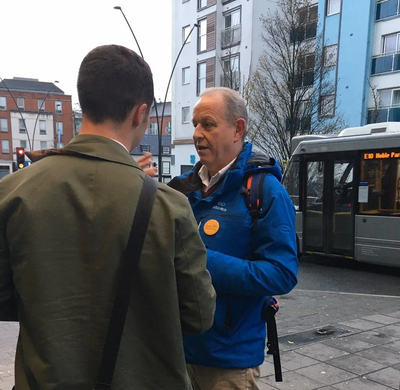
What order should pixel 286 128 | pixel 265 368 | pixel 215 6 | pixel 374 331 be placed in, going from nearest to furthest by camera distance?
pixel 265 368
pixel 374 331
pixel 286 128
pixel 215 6

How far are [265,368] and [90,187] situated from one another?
3402 millimetres

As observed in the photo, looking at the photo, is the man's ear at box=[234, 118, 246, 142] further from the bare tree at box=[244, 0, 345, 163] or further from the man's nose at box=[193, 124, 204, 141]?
the bare tree at box=[244, 0, 345, 163]

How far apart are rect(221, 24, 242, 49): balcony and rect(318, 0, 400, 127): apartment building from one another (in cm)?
579

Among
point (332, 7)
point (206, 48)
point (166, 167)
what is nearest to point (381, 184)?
→ point (332, 7)

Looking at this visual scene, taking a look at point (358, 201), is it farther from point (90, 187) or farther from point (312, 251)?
point (90, 187)

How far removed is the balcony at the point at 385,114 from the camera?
2207 cm

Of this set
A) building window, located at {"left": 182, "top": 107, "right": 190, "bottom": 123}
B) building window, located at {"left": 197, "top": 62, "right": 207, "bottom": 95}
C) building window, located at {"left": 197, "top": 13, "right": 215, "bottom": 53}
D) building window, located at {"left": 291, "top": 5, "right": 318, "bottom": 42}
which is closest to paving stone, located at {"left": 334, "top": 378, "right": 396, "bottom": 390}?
building window, located at {"left": 291, "top": 5, "right": 318, "bottom": 42}

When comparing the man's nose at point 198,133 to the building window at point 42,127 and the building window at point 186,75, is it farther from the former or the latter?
the building window at point 42,127

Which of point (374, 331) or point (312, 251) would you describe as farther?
point (312, 251)

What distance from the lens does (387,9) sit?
22.2m

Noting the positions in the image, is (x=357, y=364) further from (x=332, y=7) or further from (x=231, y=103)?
(x=332, y=7)

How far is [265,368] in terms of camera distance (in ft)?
13.0

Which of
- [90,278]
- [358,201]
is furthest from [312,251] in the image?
[90,278]

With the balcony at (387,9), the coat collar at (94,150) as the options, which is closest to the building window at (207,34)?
the balcony at (387,9)
